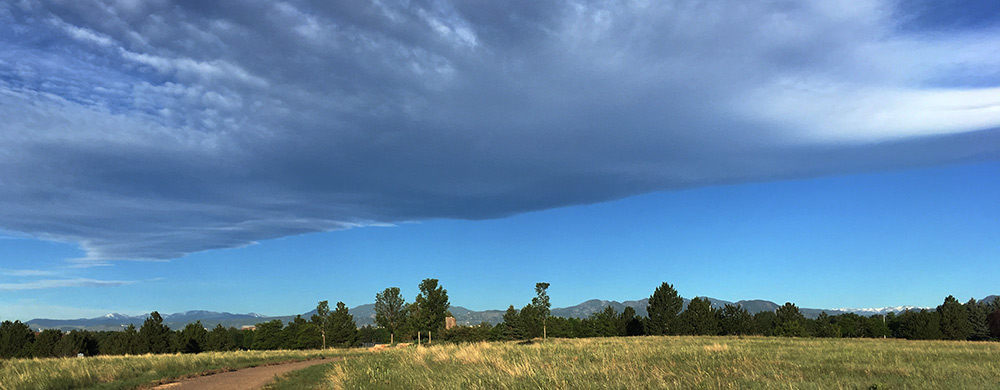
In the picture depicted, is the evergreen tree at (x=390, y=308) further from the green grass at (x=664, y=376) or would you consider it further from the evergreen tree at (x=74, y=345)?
the green grass at (x=664, y=376)

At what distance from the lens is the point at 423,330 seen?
75938mm

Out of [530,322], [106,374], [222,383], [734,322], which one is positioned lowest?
[734,322]

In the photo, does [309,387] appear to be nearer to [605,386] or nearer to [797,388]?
[605,386]

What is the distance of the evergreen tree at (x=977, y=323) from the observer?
10725 centimetres

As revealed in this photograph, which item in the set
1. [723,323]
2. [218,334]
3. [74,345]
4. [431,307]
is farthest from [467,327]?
[74,345]

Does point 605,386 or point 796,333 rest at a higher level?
point 605,386

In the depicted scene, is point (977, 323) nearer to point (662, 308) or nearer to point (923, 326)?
point (923, 326)

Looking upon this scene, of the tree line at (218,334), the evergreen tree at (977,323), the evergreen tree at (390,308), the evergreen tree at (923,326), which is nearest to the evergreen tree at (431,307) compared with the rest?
the tree line at (218,334)

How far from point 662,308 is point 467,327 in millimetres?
40568

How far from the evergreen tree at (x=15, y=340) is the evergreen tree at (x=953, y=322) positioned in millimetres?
148706

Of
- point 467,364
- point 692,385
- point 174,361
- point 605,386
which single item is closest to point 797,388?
point 692,385

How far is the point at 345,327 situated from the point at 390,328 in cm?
926

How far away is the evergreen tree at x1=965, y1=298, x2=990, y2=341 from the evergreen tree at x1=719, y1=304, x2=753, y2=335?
168ft

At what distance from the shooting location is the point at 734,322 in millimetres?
88375
